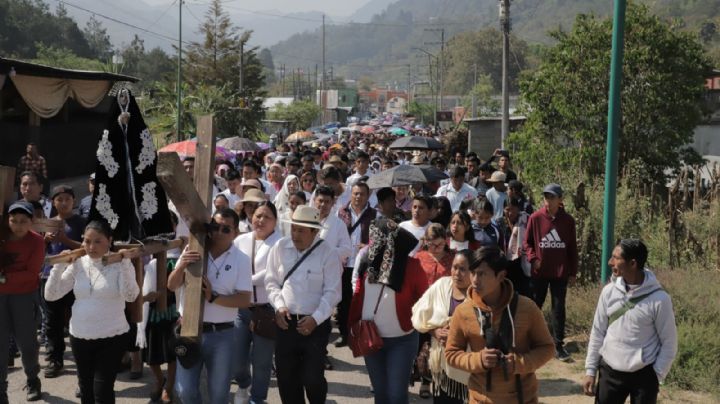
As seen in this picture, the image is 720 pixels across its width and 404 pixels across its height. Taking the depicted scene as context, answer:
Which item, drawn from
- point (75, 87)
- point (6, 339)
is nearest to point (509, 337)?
point (6, 339)

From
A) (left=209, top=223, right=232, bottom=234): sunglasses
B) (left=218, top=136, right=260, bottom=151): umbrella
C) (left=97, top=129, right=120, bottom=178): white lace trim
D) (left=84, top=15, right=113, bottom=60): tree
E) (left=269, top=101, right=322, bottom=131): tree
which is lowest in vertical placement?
(left=209, top=223, right=232, bottom=234): sunglasses

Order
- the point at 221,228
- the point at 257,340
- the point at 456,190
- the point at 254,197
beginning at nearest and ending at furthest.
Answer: the point at 221,228, the point at 257,340, the point at 254,197, the point at 456,190

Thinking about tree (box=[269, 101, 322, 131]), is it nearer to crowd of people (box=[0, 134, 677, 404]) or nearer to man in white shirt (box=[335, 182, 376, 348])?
man in white shirt (box=[335, 182, 376, 348])

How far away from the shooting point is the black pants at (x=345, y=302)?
8703 mm

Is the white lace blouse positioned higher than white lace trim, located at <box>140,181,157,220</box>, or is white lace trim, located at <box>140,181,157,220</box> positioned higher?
white lace trim, located at <box>140,181,157,220</box>

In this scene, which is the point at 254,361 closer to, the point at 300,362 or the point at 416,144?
the point at 300,362

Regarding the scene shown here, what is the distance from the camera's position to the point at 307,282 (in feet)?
18.8

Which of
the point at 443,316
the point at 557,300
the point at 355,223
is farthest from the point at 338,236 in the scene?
the point at 443,316

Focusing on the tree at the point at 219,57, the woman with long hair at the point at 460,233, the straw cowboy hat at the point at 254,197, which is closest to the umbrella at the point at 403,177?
the straw cowboy hat at the point at 254,197

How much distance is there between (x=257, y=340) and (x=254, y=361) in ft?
0.59

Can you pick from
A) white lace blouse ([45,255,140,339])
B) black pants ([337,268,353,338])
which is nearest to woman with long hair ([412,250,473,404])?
white lace blouse ([45,255,140,339])

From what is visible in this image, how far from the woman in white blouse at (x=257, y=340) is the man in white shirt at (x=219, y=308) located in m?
0.67

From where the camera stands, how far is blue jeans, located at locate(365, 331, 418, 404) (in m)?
5.80

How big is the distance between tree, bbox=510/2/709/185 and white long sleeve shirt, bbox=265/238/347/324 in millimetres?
10281
